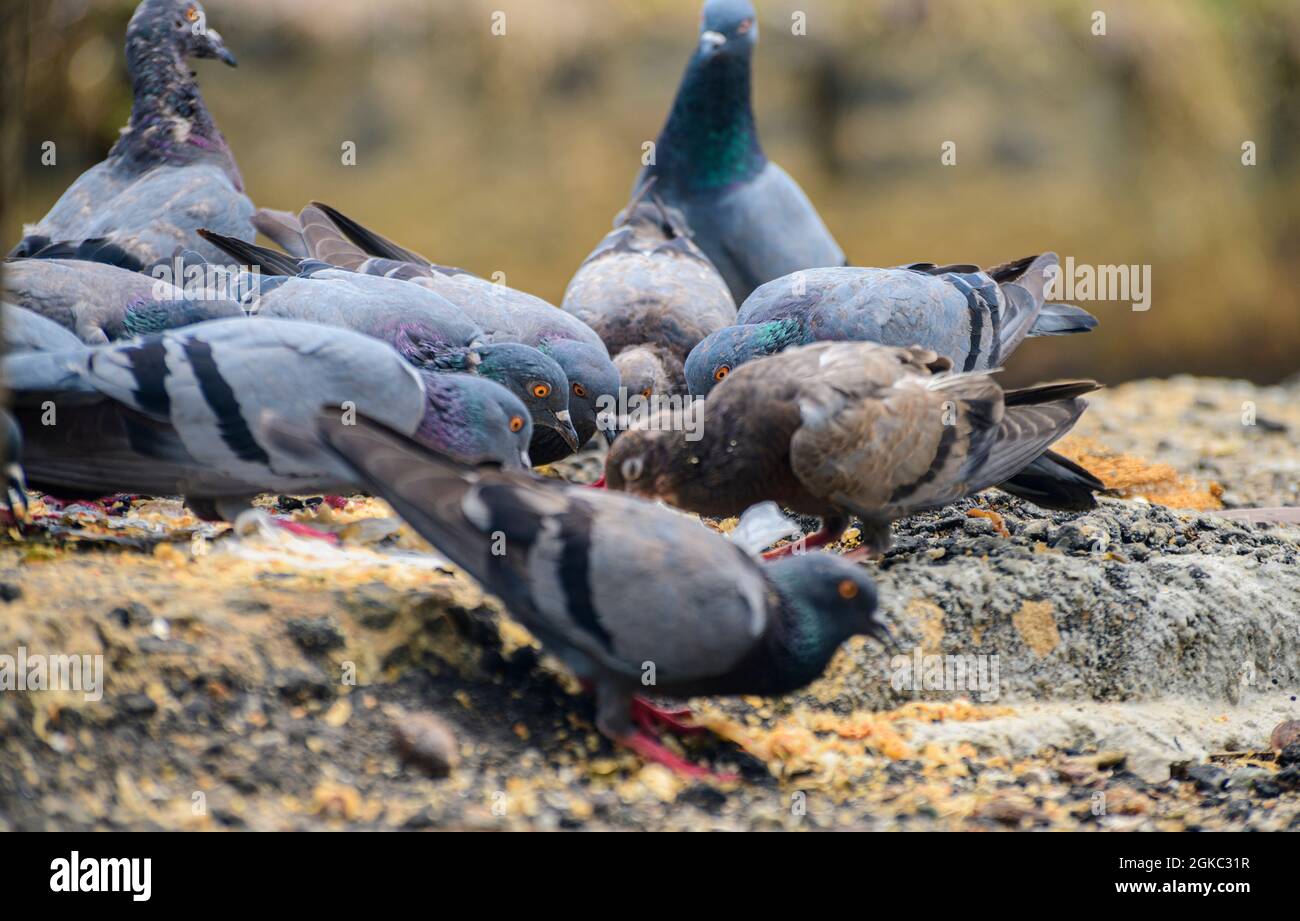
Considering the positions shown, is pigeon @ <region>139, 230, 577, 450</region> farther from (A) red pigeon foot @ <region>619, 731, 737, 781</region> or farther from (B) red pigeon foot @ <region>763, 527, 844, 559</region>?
(A) red pigeon foot @ <region>619, 731, 737, 781</region>

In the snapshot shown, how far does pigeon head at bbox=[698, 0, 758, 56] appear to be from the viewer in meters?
9.31

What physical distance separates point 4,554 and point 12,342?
0.78 metres

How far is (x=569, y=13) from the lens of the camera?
12.8 metres

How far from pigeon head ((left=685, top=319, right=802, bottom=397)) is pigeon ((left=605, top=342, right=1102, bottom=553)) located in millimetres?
826

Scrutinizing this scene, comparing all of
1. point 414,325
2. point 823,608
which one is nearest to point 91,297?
point 414,325

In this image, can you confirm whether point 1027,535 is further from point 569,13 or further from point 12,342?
point 569,13

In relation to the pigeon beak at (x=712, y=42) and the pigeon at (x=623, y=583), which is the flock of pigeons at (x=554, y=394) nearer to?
the pigeon at (x=623, y=583)

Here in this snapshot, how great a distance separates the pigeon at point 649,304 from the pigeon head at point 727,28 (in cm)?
147

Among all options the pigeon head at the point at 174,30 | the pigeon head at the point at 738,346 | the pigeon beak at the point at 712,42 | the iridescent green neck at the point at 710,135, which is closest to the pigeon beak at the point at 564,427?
the pigeon head at the point at 738,346

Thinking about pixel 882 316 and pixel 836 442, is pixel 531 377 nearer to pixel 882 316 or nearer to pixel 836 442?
pixel 836 442

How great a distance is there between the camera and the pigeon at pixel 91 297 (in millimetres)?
6105

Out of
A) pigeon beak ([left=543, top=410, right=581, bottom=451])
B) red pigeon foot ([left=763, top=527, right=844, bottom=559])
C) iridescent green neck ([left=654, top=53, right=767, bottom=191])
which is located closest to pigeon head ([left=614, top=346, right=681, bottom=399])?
pigeon beak ([left=543, top=410, right=581, bottom=451])

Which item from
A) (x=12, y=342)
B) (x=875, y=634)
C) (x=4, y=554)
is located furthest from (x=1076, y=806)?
(x=12, y=342)

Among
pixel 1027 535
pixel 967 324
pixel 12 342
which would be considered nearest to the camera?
pixel 12 342
